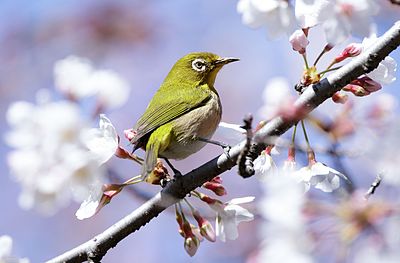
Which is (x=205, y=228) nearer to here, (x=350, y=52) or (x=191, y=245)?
(x=191, y=245)

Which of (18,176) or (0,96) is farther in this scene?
(0,96)

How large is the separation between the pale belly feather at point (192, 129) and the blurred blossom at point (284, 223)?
223 centimetres

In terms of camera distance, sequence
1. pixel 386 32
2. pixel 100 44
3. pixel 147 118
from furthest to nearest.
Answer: pixel 100 44 < pixel 147 118 < pixel 386 32

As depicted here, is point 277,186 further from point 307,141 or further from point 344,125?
point 307,141

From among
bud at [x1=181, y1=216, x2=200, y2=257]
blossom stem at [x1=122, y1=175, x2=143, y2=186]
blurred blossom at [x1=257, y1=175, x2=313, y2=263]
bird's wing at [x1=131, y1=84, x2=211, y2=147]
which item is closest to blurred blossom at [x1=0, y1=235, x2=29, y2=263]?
blossom stem at [x1=122, y1=175, x2=143, y2=186]

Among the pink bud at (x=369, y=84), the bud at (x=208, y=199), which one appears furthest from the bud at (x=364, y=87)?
the bud at (x=208, y=199)

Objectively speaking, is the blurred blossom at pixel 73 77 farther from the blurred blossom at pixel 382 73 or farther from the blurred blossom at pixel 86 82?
the blurred blossom at pixel 382 73

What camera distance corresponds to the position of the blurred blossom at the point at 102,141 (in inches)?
87.4

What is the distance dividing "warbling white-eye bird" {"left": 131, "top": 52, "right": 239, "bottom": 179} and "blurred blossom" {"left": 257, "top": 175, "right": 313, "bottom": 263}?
175 centimetres

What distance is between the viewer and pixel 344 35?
2064mm

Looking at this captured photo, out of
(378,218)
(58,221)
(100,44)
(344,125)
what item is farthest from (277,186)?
(58,221)

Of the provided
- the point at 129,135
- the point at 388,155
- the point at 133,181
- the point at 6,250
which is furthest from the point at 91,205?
the point at 388,155

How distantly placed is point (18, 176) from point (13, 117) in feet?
0.61

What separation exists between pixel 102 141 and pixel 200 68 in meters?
2.36
